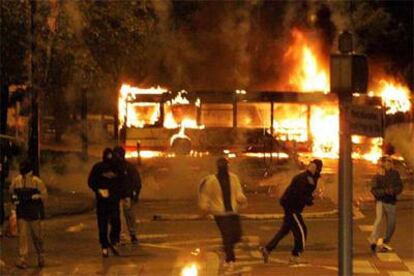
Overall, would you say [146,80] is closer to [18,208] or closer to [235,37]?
[235,37]

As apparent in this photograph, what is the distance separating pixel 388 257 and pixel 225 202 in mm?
2905

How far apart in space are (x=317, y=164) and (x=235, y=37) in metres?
26.5

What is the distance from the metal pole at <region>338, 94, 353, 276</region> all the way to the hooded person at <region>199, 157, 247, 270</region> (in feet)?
10.2

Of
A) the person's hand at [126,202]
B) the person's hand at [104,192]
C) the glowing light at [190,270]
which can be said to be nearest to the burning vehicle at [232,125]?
the person's hand at [126,202]

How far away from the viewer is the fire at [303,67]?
41438mm

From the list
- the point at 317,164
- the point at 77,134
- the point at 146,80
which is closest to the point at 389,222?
the point at 317,164

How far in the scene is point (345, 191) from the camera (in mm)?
8750

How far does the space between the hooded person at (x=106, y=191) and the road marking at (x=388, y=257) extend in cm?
379

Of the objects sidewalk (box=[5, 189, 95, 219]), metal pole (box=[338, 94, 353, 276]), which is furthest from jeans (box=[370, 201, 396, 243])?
sidewalk (box=[5, 189, 95, 219])

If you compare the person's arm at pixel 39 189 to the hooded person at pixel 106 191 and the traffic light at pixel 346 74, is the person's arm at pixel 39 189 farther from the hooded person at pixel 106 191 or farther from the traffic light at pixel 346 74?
the traffic light at pixel 346 74

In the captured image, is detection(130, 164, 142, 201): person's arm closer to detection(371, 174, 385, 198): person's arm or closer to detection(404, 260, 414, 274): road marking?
detection(371, 174, 385, 198): person's arm

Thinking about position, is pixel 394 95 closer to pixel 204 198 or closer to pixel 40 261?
pixel 204 198

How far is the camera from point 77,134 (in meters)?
51.6

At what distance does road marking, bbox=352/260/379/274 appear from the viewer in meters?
12.1
